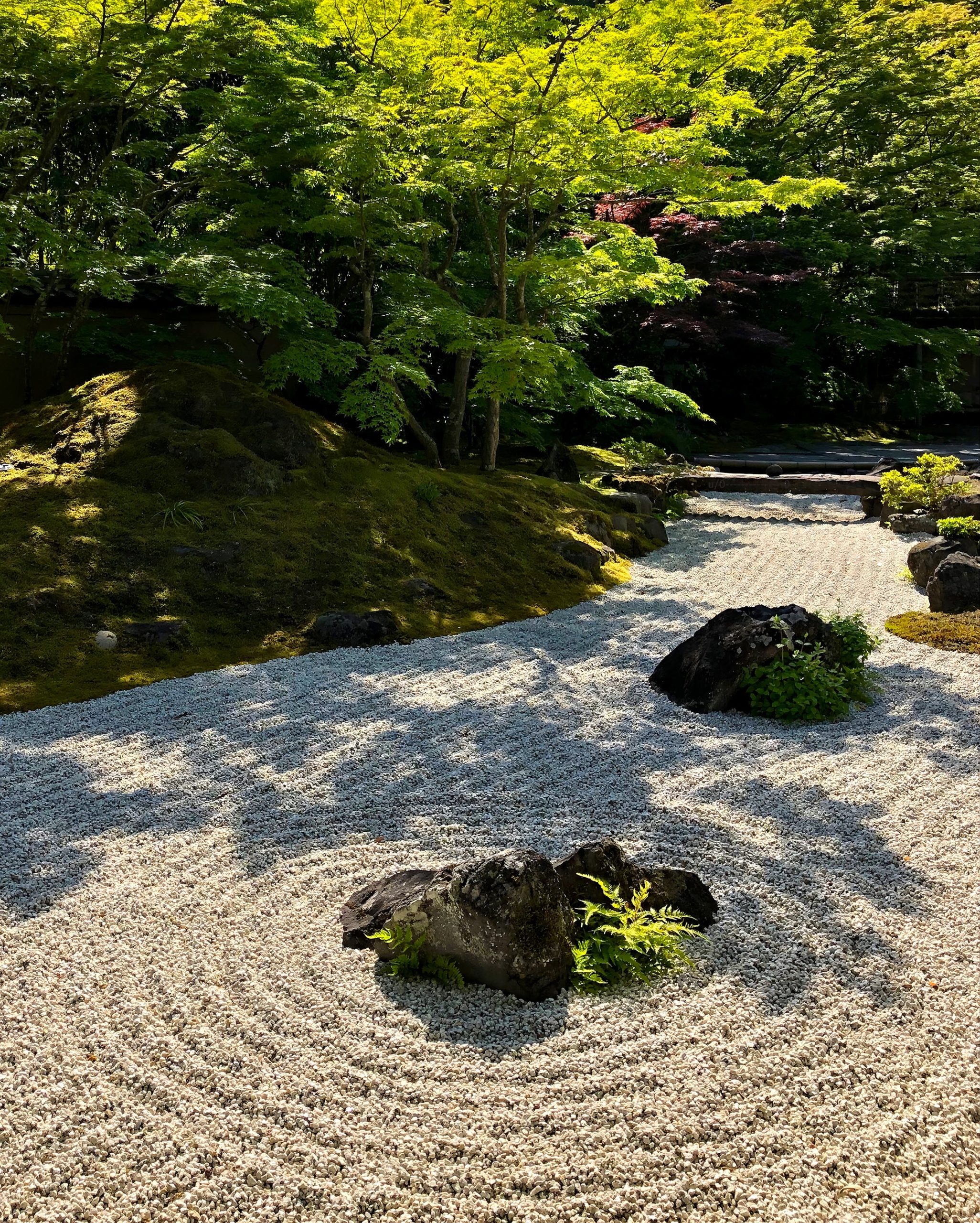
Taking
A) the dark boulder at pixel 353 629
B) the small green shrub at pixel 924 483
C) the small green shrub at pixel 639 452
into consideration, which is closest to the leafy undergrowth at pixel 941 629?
the dark boulder at pixel 353 629

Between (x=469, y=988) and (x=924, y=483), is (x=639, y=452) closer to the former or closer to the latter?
(x=924, y=483)

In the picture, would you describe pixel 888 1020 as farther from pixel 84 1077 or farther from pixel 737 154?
pixel 737 154

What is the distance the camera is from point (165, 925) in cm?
325

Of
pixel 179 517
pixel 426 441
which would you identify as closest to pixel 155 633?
Result: pixel 179 517

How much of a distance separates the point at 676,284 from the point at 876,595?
531 cm

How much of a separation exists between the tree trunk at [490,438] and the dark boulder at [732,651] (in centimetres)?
565

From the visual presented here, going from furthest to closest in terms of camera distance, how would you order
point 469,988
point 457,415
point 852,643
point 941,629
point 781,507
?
point 781,507 < point 457,415 < point 941,629 < point 852,643 < point 469,988

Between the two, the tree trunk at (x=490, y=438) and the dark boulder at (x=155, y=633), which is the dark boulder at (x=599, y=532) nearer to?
the tree trunk at (x=490, y=438)

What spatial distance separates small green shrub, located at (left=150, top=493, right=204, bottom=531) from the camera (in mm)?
7363

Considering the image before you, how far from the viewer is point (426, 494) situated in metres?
8.87

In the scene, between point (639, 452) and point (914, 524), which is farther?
point (639, 452)

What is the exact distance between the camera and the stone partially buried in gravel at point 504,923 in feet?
9.43

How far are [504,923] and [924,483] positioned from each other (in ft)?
36.4

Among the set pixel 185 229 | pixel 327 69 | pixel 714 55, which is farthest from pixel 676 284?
pixel 185 229
